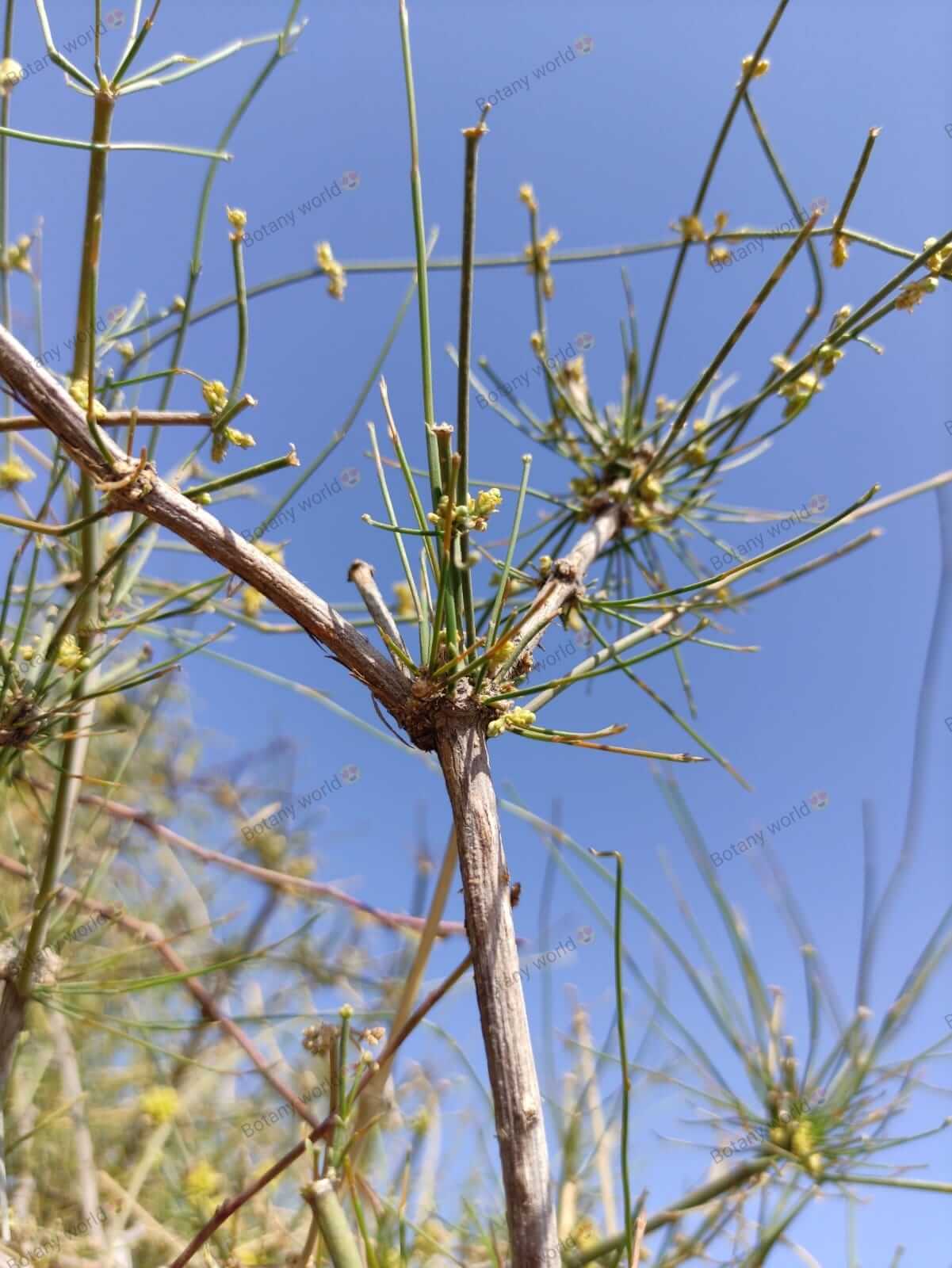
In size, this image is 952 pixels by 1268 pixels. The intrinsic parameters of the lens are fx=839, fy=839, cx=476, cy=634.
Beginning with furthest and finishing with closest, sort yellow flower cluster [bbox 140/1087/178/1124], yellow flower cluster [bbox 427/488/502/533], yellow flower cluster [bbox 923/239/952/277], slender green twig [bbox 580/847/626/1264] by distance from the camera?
yellow flower cluster [bbox 140/1087/178/1124], yellow flower cluster [bbox 923/239/952/277], yellow flower cluster [bbox 427/488/502/533], slender green twig [bbox 580/847/626/1264]

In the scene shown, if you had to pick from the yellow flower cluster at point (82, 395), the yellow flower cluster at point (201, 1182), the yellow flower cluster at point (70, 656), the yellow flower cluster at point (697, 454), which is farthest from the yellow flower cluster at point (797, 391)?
the yellow flower cluster at point (201, 1182)

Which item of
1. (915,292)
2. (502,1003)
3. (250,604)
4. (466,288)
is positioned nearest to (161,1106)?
(250,604)

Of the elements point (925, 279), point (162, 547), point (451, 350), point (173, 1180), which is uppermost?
point (451, 350)

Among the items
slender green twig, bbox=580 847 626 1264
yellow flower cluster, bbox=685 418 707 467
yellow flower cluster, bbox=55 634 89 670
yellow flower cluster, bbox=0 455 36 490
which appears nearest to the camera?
slender green twig, bbox=580 847 626 1264

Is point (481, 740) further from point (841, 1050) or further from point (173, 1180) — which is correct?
point (173, 1180)

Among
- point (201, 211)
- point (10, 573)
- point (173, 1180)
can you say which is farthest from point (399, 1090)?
point (201, 211)

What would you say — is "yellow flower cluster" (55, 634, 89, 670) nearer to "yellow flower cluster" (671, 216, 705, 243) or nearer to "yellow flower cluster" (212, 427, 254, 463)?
"yellow flower cluster" (212, 427, 254, 463)

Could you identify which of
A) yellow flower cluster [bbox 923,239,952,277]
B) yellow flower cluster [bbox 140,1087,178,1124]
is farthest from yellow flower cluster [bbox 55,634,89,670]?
yellow flower cluster [bbox 140,1087,178,1124]

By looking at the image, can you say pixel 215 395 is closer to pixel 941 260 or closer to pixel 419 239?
pixel 419 239

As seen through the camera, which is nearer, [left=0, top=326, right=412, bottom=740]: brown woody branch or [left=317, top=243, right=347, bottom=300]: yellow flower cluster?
[left=0, top=326, right=412, bottom=740]: brown woody branch

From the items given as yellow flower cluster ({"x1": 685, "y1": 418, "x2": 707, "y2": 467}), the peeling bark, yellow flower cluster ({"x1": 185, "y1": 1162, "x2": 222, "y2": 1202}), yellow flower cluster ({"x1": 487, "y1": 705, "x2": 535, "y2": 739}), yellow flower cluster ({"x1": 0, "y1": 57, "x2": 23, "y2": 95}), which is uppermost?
yellow flower cluster ({"x1": 685, "y1": 418, "x2": 707, "y2": 467})

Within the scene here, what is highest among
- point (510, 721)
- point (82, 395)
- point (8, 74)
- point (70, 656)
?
point (8, 74)
